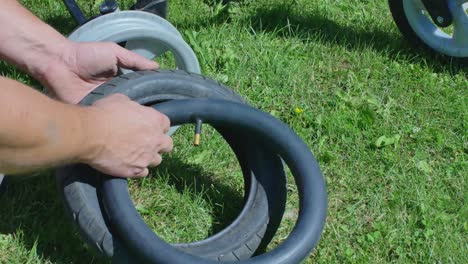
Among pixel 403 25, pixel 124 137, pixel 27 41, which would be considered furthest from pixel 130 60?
pixel 403 25

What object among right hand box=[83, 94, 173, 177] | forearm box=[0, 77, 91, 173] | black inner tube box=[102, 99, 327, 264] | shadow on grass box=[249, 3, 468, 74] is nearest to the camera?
forearm box=[0, 77, 91, 173]

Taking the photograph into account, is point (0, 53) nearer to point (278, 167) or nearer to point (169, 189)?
point (169, 189)

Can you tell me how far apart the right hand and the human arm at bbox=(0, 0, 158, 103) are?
14.4 inches

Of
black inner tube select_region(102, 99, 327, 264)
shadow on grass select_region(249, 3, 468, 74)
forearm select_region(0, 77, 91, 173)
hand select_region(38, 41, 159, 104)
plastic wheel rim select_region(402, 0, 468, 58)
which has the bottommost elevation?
shadow on grass select_region(249, 3, 468, 74)

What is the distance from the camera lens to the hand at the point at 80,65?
245cm

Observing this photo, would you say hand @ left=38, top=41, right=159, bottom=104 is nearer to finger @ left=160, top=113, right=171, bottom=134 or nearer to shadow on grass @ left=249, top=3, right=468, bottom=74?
finger @ left=160, top=113, right=171, bottom=134

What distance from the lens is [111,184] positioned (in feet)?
6.97

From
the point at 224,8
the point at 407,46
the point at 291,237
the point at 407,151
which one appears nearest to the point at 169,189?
the point at 291,237

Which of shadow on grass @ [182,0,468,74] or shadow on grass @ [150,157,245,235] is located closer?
shadow on grass @ [150,157,245,235]

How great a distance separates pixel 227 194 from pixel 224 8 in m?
1.15

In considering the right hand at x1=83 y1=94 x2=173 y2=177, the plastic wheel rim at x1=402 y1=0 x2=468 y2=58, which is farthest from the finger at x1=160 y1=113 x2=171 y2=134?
the plastic wheel rim at x1=402 y1=0 x2=468 y2=58

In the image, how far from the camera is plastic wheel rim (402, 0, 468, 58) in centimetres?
325

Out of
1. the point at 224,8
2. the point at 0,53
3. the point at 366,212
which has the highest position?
the point at 0,53

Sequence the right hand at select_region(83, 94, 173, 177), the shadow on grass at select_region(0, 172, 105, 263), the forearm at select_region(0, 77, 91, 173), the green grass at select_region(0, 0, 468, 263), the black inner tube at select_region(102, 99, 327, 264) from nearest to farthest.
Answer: the forearm at select_region(0, 77, 91, 173), the right hand at select_region(83, 94, 173, 177), the black inner tube at select_region(102, 99, 327, 264), the shadow on grass at select_region(0, 172, 105, 263), the green grass at select_region(0, 0, 468, 263)
